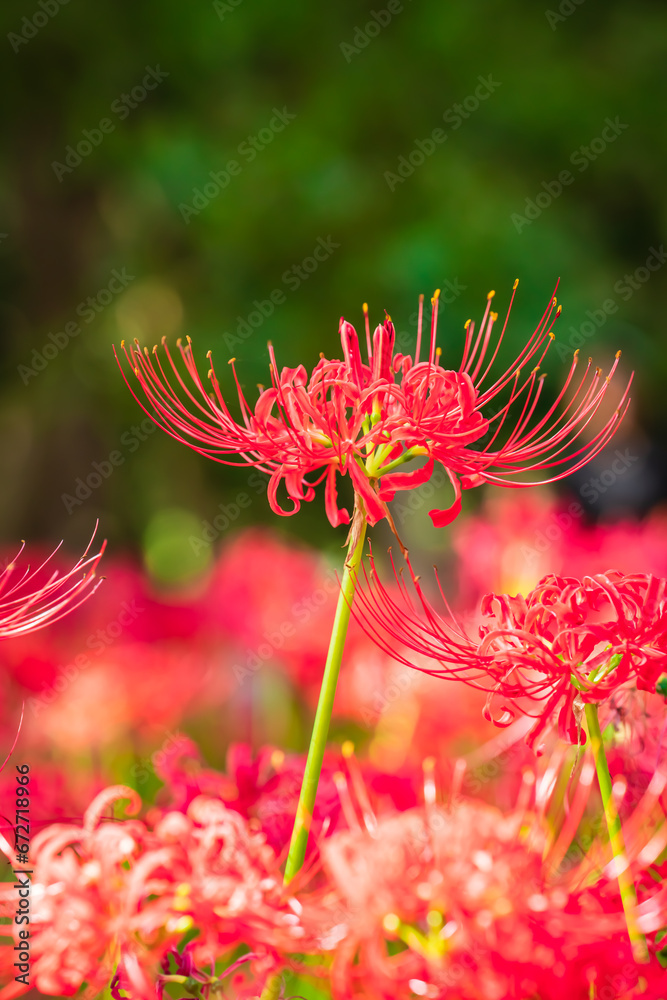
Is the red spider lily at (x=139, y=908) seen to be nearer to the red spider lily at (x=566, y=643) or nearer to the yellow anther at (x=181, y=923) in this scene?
the yellow anther at (x=181, y=923)

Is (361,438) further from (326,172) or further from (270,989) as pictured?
(326,172)

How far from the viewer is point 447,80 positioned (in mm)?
3338

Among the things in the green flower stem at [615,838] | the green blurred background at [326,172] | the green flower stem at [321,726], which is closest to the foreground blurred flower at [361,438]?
the green flower stem at [321,726]

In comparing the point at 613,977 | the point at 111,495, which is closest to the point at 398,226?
the point at 111,495

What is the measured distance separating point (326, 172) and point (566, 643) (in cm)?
269

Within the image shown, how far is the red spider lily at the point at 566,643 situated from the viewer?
0.61m

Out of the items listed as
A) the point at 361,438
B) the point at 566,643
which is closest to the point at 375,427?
the point at 361,438

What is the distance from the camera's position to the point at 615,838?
604 millimetres

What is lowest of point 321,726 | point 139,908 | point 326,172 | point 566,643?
point 139,908

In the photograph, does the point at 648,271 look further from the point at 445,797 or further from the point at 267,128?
the point at 445,797

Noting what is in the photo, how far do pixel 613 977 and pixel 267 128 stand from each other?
315cm

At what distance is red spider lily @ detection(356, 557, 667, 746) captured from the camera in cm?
61

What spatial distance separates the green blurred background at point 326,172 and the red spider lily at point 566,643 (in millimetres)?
2199

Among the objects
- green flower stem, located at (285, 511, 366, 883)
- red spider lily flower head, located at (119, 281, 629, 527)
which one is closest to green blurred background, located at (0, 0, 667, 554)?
red spider lily flower head, located at (119, 281, 629, 527)
